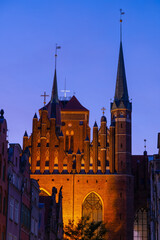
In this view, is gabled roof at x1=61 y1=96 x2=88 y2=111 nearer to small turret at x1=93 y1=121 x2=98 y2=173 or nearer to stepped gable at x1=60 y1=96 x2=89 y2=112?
stepped gable at x1=60 y1=96 x2=89 y2=112

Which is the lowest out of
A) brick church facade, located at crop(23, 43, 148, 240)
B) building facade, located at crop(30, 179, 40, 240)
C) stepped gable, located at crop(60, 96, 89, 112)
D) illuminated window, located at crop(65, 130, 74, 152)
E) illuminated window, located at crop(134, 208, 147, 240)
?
building facade, located at crop(30, 179, 40, 240)

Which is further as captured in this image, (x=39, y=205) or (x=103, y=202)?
(x=103, y=202)

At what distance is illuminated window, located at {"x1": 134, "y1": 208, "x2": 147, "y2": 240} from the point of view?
257 ft

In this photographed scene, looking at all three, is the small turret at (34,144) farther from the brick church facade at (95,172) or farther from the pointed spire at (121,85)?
the pointed spire at (121,85)

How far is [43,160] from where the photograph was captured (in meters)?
75.9

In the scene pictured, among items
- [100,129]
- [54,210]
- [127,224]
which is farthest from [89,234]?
[100,129]

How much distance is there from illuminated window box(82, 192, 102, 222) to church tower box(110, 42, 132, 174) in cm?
387

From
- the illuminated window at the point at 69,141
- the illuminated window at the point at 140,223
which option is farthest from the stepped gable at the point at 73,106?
the illuminated window at the point at 140,223

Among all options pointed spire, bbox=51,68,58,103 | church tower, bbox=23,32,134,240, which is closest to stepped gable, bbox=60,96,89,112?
pointed spire, bbox=51,68,58,103

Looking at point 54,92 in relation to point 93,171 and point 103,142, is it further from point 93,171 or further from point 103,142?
point 93,171

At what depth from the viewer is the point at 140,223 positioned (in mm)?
78312

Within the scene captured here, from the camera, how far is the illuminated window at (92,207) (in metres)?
75.2

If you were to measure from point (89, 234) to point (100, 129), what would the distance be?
61.1ft

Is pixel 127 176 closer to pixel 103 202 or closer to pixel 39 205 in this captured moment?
pixel 103 202
